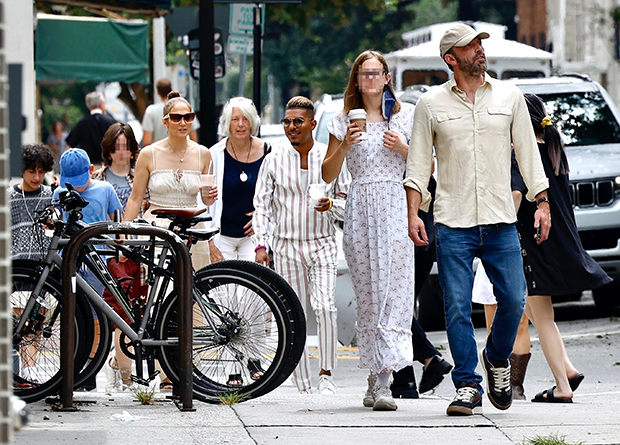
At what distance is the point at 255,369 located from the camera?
6945 mm

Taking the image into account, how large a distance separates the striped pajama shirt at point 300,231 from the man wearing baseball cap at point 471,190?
1305mm

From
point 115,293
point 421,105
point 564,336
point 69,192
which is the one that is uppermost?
point 421,105

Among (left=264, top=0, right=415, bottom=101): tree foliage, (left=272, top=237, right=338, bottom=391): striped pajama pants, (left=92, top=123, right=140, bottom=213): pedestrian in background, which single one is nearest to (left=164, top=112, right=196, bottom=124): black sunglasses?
(left=272, top=237, right=338, bottom=391): striped pajama pants

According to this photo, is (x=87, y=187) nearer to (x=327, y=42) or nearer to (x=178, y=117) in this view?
(x=178, y=117)

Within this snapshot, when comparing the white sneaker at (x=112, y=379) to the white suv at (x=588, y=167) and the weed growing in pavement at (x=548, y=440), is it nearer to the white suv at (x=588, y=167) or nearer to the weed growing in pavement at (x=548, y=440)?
the weed growing in pavement at (x=548, y=440)

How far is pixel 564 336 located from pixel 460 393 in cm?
534

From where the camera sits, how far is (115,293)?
22.4 feet

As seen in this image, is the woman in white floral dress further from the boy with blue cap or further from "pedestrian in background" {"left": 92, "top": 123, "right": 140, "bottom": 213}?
"pedestrian in background" {"left": 92, "top": 123, "right": 140, "bottom": 213}

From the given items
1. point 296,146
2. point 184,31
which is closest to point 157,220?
point 296,146

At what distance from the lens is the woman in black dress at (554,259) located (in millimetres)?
7609

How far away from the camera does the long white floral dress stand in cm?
702

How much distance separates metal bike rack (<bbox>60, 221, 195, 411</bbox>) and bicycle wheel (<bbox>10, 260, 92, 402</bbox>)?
0.58ft

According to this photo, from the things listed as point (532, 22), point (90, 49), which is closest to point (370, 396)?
point (90, 49)

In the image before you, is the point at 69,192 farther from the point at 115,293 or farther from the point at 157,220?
the point at 157,220
